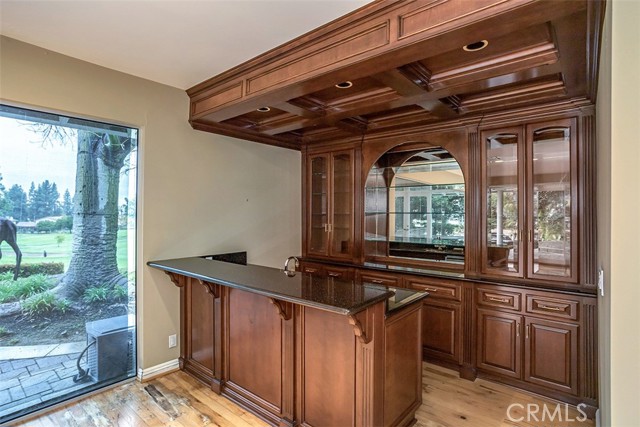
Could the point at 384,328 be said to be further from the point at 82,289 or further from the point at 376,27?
the point at 82,289

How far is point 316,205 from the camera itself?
436 centimetres

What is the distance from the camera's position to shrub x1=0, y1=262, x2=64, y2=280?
242cm

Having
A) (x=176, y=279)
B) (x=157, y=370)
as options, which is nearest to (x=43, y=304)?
(x=176, y=279)

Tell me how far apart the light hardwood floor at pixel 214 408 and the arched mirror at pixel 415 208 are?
48.6 inches

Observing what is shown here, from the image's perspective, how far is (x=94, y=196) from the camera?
9.29 ft

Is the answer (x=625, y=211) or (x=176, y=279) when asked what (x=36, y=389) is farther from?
(x=625, y=211)

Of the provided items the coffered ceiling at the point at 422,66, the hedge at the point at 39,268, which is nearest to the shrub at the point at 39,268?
the hedge at the point at 39,268

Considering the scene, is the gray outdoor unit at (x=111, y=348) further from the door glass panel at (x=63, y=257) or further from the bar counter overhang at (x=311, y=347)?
the bar counter overhang at (x=311, y=347)

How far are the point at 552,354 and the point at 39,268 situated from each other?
4136mm

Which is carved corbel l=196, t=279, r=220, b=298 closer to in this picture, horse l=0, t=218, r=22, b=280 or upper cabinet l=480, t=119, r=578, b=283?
horse l=0, t=218, r=22, b=280

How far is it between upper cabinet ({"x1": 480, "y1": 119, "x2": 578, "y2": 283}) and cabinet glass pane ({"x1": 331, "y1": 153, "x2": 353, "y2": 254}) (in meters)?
1.56

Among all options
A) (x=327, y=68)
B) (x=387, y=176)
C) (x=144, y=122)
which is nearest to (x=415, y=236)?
(x=387, y=176)

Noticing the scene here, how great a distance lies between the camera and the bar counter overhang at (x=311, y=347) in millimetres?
1894

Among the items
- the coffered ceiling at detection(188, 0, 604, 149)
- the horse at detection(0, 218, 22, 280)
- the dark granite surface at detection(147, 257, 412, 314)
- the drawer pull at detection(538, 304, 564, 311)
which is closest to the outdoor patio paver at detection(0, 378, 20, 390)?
the horse at detection(0, 218, 22, 280)
